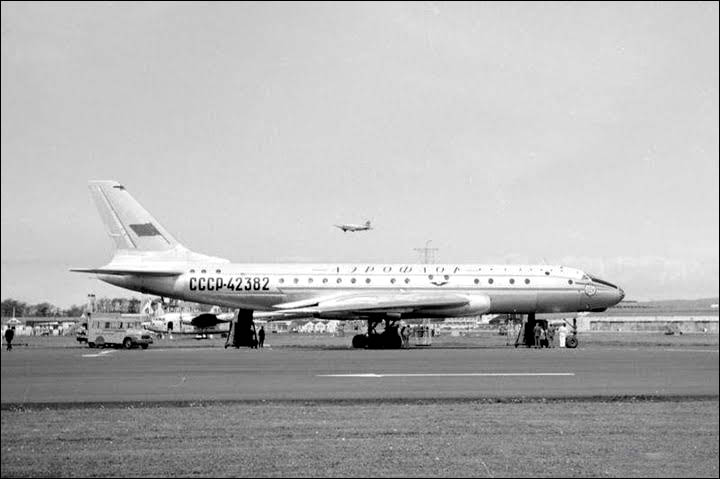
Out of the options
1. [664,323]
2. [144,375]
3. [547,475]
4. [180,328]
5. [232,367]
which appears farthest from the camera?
[180,328]

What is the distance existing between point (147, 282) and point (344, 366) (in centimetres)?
2541

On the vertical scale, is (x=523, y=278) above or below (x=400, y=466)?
above

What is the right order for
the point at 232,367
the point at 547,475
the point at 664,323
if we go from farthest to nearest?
the point at 232,367
the point at 664,323
the point at 547,475

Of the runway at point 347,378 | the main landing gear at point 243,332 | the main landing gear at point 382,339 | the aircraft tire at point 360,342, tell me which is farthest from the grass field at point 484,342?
the runway at point 347,378

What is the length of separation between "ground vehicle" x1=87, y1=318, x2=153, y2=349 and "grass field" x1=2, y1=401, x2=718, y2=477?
1201 inches

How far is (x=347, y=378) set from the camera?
535 inches

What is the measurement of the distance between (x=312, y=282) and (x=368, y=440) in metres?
28.1

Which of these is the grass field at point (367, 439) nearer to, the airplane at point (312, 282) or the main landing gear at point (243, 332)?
the main landing gear at point (243, 332)

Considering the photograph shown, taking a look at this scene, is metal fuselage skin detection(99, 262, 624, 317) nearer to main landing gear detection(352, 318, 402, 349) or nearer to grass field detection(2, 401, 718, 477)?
A: main landing gear detection(352, 318, 402, 349)

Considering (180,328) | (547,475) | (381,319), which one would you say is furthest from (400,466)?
(180,328)

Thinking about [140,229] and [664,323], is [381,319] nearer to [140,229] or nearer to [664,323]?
[140,229]

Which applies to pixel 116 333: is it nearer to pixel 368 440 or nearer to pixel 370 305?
pixel 370 305

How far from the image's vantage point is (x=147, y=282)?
38.3 meters

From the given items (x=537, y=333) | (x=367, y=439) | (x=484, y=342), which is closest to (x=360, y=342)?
(x=537, y=333)
